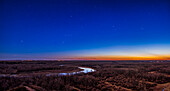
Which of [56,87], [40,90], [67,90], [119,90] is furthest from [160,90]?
[40,90]

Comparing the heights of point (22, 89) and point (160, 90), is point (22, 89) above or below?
above

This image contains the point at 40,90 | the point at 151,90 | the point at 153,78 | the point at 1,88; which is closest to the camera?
the point at 40,90

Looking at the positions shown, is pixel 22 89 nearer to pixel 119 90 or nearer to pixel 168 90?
pixel 119 90

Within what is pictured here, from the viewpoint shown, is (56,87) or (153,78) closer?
(56,87)

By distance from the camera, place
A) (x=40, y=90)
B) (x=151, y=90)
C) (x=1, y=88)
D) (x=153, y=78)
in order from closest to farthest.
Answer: (x=40, y=90) < (x=1, y=88) < (x=151, y=90) < (x=153, y=78)

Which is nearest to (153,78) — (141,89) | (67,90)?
(141,89)

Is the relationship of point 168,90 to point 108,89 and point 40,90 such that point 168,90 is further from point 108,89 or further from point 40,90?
point 40,90

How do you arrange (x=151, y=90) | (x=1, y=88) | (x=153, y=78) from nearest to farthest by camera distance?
(x=1, y=88) → (x=151, y=90) → (x=153, y=78)

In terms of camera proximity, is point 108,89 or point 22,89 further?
point 108,89

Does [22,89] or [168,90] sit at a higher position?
[22,89]
